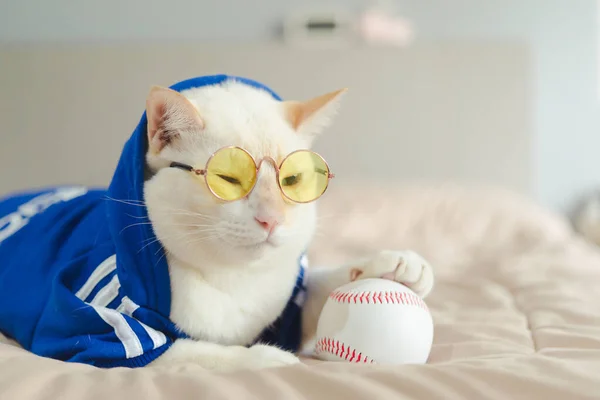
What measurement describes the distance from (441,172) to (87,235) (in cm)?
201

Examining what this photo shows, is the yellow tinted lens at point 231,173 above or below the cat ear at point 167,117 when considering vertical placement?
below

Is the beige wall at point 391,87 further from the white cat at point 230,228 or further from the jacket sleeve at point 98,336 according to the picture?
the jacket sleeve at point 98,336

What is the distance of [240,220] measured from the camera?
714 millimetres

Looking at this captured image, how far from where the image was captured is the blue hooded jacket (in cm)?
75

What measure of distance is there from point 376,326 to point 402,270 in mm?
124

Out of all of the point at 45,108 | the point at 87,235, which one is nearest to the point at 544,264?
the point at 87,235

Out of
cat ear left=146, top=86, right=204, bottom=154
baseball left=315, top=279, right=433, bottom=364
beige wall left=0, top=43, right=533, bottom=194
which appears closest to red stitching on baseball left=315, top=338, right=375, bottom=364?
baseball left=315, top=279, right=433, bottom=364

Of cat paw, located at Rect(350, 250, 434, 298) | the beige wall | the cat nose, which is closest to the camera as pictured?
the cat nose

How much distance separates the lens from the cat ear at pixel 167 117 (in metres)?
0.72

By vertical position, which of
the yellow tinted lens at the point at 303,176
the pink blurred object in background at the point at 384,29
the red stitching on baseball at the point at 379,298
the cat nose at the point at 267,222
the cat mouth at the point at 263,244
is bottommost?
the red stitching on baseball at the point at 379,298

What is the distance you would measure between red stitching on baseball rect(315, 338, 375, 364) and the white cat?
0.19 feet

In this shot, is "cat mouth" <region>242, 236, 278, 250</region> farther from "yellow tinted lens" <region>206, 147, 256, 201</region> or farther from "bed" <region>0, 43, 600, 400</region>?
"bed" <region>0, 43, 600, 400</region>

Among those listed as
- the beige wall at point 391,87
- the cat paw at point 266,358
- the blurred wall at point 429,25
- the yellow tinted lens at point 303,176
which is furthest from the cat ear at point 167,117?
the blurred wall at point 429,25

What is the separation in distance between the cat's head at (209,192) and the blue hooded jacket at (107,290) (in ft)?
0.14
